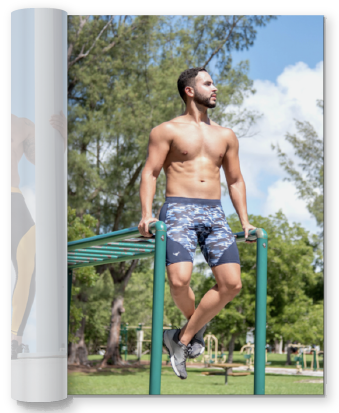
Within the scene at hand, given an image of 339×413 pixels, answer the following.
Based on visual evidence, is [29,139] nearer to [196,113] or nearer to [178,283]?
[196,113]

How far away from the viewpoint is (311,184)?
15.5m

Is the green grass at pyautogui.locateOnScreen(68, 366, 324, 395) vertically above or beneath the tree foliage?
beneath

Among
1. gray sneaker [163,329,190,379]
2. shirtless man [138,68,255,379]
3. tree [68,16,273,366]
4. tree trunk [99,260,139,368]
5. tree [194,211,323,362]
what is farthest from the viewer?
tree [194,211,323,362]

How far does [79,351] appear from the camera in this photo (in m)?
16.0

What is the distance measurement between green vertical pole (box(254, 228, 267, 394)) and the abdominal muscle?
372 mm

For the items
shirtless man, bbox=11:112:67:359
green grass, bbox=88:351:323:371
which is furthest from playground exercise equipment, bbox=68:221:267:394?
green grass, bbox=88:351:323:371

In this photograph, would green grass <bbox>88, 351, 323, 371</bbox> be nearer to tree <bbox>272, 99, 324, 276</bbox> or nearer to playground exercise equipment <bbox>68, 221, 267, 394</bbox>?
tree <bbox>272, 99, 324, 276</bbox>

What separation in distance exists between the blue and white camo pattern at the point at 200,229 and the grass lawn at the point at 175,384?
12.0 metres

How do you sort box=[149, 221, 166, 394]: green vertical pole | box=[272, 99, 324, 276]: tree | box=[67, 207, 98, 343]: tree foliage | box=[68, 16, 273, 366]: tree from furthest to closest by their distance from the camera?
box=[272, 99, 324, 276]: tree < box=[68, 16, 273, 366]: tree < box=[67, 207, 98, 343]: tree foliage < box=[149, 221, 166, 394]: green vertical pole

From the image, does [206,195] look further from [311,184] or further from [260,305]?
[311,184]

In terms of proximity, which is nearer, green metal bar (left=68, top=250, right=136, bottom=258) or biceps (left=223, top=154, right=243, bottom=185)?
biceps (left=223, top=154, right=243, bottom=185)

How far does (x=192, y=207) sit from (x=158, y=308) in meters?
0.62

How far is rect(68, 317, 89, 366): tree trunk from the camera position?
15.6 m
